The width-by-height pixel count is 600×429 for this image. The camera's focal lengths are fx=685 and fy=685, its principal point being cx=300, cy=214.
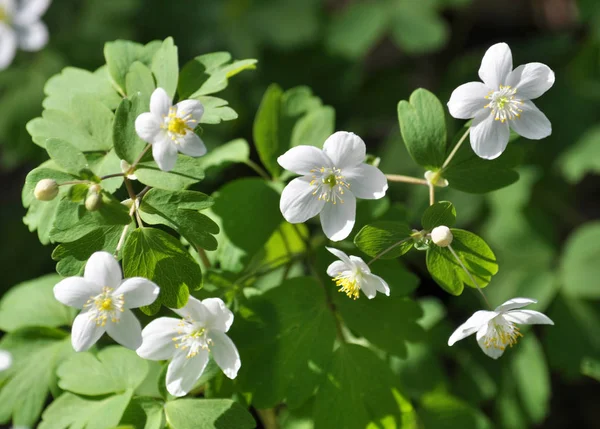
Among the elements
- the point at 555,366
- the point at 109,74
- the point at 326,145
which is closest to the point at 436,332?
the point at 555,366

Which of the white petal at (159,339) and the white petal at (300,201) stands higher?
the white petal at (300,201)

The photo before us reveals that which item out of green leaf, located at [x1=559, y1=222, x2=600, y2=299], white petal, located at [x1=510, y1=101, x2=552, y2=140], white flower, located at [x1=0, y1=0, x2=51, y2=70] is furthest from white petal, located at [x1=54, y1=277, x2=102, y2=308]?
green leaf, located at [x1=559, y1=222, x2=600, y2=299]

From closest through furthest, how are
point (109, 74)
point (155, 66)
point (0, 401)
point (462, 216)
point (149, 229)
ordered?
point (149, 229) < point (155, 66) < point (109, 74) < point (0, 401) < point (462, 216)

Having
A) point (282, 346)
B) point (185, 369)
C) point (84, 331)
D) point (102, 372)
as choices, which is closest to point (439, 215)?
point (282, 346)

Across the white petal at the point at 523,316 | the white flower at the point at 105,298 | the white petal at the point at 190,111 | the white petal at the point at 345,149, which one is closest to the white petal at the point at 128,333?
the white flower at the point at 105,298

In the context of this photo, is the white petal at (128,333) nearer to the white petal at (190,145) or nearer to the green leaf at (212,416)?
the green leaf at (212,416)

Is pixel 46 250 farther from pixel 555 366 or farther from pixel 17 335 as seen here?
pixel 555 366

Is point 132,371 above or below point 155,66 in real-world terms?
below
